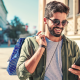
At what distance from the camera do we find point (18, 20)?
53.3 metres

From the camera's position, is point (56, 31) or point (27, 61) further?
point (56, 31)

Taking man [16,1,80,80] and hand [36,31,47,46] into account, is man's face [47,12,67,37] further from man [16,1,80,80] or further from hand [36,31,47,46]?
hand [36,31,47,46]

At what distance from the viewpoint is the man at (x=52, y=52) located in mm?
1468

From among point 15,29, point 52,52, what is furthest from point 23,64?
point 15,29

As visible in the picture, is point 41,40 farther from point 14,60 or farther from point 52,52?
point 14,60

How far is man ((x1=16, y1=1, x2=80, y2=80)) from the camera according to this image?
4.82ft

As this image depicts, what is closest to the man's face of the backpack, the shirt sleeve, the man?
the man

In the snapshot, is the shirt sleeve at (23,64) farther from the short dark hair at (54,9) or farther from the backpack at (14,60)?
the short dark hair at (54,9)

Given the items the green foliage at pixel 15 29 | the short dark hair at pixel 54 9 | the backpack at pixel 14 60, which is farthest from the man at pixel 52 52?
the green foliage at pixel 15 29

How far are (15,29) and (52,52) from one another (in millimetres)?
49152

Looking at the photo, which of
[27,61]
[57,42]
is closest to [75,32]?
[57,42]

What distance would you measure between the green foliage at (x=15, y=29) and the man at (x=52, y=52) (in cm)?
4548

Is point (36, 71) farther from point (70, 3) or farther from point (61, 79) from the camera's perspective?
point (70, 3)

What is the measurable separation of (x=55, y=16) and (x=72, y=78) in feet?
3.13
